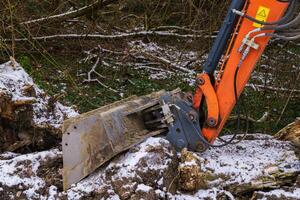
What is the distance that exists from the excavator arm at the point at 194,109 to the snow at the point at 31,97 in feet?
1.39

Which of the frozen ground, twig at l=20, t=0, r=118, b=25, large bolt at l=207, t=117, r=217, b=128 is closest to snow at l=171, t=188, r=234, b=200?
the frozen ground

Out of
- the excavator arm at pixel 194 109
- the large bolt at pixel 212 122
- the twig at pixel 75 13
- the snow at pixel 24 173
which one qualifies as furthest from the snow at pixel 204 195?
the twig at pixel 75 13

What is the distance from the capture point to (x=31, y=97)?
10.9 feet

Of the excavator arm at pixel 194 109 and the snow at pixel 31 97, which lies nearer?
the excavator arm at pixel 194 109

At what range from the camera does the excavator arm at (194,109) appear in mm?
2891

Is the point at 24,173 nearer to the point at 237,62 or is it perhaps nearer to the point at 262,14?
the point at 237,62

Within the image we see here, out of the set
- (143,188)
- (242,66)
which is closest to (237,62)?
(242,66)

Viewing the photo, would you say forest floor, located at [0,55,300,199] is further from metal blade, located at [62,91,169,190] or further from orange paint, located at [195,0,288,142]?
orange paint, located at [195,0,288,142]

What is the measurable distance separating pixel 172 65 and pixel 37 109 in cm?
311

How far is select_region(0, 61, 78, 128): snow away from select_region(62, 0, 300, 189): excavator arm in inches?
16.7

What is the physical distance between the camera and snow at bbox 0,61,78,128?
3.27m

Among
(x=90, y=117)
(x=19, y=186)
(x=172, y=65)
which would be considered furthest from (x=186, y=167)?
(x=172, y=65)

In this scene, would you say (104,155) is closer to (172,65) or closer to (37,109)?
(37,109)

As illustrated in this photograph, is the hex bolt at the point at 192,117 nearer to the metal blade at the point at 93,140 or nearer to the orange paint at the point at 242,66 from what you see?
the orange paint at the point at 242,66
